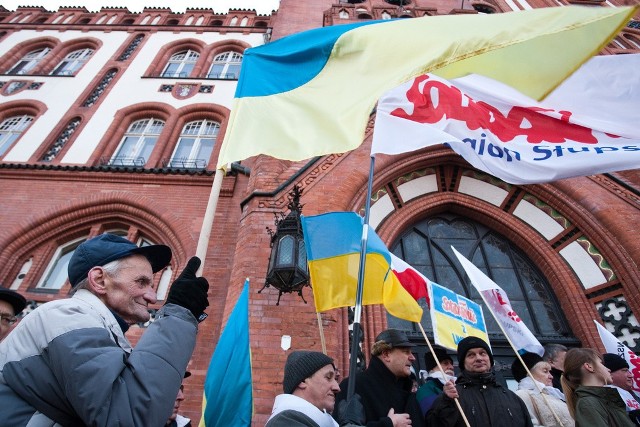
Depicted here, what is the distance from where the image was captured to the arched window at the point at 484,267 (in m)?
6.27

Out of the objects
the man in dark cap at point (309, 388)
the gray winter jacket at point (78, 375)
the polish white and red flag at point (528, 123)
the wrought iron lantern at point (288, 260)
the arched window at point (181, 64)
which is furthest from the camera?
the arched window at point (181, 64)

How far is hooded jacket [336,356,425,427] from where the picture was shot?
2.96m

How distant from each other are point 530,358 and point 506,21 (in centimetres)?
348

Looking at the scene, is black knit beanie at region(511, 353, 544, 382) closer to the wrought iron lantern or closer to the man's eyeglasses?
the wrought iron lantern

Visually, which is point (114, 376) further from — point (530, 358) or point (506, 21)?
point (530, 358)

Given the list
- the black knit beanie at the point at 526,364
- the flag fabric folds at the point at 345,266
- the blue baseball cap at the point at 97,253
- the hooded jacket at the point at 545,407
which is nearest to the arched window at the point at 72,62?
the flag fabric folds at the point at 345,266

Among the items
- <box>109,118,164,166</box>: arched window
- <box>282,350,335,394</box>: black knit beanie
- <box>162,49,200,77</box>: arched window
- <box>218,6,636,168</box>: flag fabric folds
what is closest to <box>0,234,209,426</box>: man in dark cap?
<box>282,350,335,394</box>: black knit beanie

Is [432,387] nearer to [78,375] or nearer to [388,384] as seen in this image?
[388,384]

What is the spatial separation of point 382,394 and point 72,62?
15081 mm

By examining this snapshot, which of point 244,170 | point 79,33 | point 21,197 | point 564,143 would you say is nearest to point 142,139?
point 21,197

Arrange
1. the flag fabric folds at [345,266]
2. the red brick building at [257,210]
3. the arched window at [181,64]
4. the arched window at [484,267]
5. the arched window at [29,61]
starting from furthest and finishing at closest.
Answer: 1. the arched window at [29,61]
2. the arched window at [181,64]
3. the arched window at [484,267]
4. the red brick building at [257,210]
5. the flag fabric folds at [345,266]

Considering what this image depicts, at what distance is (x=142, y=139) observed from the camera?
9859 mm

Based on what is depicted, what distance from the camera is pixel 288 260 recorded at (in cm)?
471

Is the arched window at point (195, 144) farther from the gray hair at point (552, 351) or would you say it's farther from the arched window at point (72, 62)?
the gray hair at point (552, 351)
